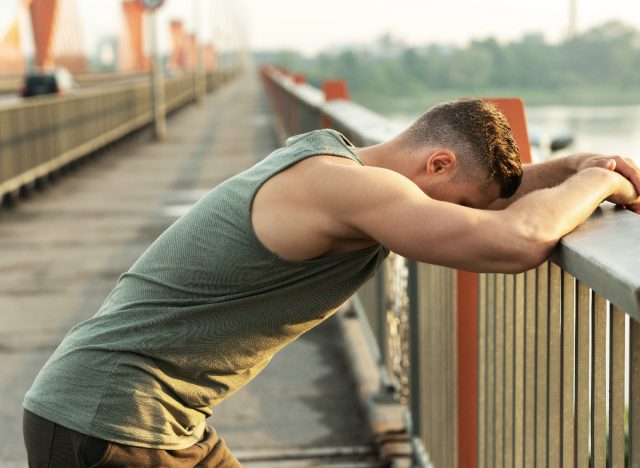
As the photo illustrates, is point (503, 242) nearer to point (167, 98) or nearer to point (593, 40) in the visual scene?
point (593, 40)

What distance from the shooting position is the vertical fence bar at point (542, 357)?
2.36m

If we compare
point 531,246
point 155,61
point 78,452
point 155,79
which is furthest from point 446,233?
point 155,79

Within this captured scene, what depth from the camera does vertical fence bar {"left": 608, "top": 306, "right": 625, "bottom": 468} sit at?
189 cm

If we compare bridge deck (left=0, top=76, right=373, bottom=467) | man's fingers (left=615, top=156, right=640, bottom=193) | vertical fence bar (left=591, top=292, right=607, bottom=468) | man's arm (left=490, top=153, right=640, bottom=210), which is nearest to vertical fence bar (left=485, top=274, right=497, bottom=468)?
man's arm (left=490, top=153, right=640, bottom=210)

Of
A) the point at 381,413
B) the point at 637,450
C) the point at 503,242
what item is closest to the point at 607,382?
the point at 637,450

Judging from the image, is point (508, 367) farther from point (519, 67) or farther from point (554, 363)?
point (519, 67)

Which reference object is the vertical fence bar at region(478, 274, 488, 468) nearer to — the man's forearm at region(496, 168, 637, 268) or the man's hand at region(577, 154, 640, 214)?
the man's hand at region(577, 154, 640, 214)

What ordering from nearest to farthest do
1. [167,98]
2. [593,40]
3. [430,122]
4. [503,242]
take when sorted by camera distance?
[503,242], [430,122], [593,40], [167,98]

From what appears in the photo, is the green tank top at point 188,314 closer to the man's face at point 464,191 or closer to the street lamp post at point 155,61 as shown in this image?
the man's face at point 464,191

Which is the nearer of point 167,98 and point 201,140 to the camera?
point 201,140

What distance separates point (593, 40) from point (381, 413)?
24.2 m

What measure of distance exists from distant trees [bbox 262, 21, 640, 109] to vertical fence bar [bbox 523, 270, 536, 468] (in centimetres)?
1764

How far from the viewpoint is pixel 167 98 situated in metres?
33.2

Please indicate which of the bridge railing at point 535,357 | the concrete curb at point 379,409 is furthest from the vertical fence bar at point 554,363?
the concrete curb at point 379,409
